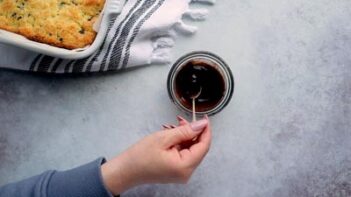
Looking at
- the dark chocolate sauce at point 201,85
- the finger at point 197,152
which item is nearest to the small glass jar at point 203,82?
the dark chocolate sauce at point 201,85

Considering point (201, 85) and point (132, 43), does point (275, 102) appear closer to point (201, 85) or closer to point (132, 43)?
point (201, 85)

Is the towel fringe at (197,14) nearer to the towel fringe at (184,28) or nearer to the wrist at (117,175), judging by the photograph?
the towel fringe at (184,28)

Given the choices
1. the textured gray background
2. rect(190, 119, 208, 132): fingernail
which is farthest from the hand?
the textured gray background

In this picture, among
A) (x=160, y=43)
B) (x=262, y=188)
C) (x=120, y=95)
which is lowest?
(x=262, y=188)

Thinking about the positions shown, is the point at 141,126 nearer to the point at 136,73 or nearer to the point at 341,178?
the point at 136,73

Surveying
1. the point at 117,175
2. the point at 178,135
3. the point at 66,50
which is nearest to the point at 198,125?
the point at 178,135

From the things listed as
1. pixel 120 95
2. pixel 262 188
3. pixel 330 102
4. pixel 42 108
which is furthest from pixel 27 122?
pixel 330 102

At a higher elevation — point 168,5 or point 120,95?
point 168,5
